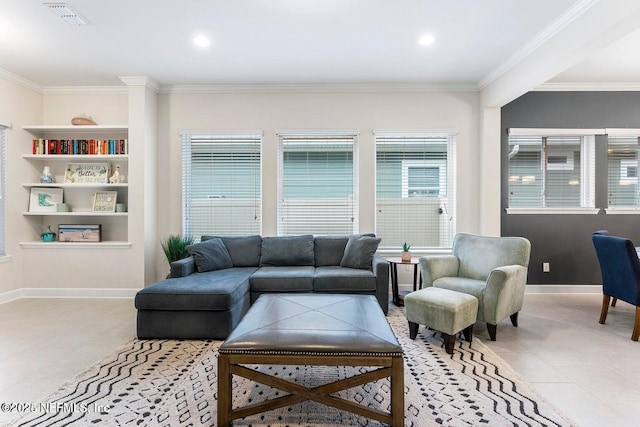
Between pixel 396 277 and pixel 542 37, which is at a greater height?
pixel 542 37

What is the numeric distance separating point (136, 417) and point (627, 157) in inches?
240

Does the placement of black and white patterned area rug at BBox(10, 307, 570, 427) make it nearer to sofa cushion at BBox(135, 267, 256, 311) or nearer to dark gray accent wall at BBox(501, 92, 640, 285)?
sofa cushion at BBox(135, 267, 256, 311)

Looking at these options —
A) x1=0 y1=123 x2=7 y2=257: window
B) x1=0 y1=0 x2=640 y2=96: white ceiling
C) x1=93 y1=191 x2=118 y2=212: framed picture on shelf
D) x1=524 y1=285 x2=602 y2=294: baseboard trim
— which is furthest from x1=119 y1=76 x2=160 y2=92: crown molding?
x1=524 y1=285 x2=602 y2=294: baseboard trim

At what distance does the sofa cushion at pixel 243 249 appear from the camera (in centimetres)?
399

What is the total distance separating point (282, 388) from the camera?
1731mm

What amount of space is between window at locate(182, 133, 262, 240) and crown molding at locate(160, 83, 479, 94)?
647 millimetres

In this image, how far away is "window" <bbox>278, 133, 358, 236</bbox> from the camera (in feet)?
14.6

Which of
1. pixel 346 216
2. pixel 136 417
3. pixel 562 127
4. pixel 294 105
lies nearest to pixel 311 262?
pixel 346 216

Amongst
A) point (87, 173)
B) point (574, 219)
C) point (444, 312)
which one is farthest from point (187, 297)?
point (574, 219)

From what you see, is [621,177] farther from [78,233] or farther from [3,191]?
[3,191]

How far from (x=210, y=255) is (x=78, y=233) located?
6.85 ft

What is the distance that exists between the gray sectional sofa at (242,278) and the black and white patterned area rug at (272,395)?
29cm

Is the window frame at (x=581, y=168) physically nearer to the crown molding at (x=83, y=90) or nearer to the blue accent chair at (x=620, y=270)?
the blue accent chair at (x=620, y=270)

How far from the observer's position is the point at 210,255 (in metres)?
3.70
